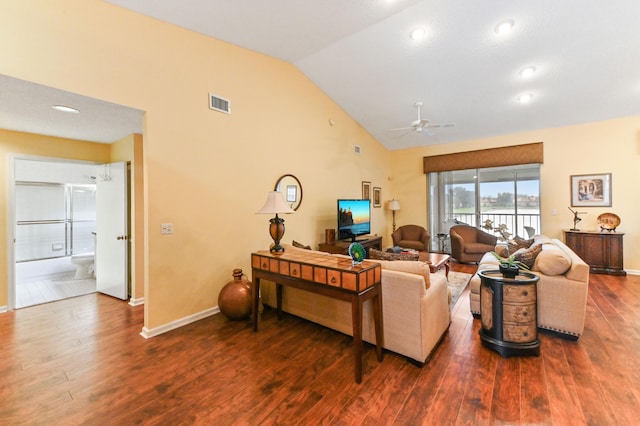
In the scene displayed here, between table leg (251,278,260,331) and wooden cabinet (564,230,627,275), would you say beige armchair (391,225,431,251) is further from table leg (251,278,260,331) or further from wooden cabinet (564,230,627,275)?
table leg (251,278,260,331)

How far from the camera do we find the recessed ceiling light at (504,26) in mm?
3215

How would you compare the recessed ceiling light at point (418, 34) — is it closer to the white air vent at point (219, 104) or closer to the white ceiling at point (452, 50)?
the white ceiling at point (452, 50)

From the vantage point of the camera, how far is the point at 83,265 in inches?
195

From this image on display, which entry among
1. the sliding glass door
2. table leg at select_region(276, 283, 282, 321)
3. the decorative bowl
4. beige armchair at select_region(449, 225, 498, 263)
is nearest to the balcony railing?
the sliding glass door

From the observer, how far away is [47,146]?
3.72 metres

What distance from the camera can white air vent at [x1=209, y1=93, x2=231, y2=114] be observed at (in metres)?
3.29

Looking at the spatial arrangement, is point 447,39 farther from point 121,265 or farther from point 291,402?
point 121,265

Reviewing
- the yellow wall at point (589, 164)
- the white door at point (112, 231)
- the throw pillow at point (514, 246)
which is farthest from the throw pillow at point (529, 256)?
the white door at point (112, 231)

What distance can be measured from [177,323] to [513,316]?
344 centimetres

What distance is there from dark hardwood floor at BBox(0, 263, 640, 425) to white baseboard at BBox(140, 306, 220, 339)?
87 millimetres

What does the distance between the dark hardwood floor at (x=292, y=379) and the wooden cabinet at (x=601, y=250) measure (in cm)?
243

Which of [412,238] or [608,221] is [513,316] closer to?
[412,238]

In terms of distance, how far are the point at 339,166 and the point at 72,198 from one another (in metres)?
7.14

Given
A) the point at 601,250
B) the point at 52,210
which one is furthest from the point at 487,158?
the point at 52,210
